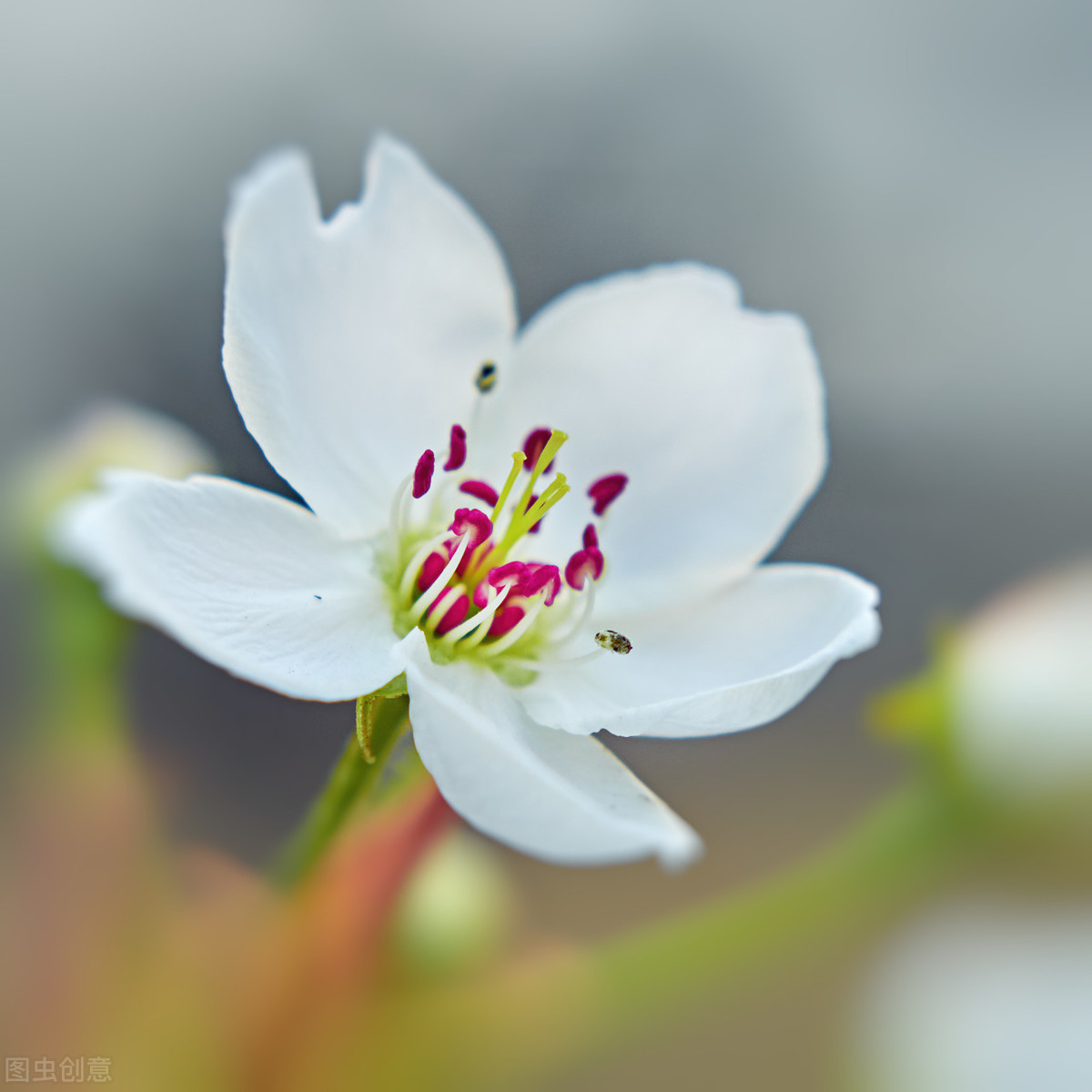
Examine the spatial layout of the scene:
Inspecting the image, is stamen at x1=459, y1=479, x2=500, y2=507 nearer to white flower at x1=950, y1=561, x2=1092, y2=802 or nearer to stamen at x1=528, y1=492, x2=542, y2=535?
stamen at x1=528, y1=492, x2=542, y2=535

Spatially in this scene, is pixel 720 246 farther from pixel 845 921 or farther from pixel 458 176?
pixel 845 921

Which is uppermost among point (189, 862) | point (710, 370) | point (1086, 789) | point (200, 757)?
point (710, 370)

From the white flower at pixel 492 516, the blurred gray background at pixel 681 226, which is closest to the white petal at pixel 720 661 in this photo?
the white flower at pixel 492 516

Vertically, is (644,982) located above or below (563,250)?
below

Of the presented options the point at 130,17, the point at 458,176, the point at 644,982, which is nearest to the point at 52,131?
the point at 130,17

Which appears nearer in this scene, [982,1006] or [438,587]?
[438,587]

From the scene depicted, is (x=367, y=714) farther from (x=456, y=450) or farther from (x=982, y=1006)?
(x=982, y=1006)

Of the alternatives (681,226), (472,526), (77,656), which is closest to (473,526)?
(472,526)
